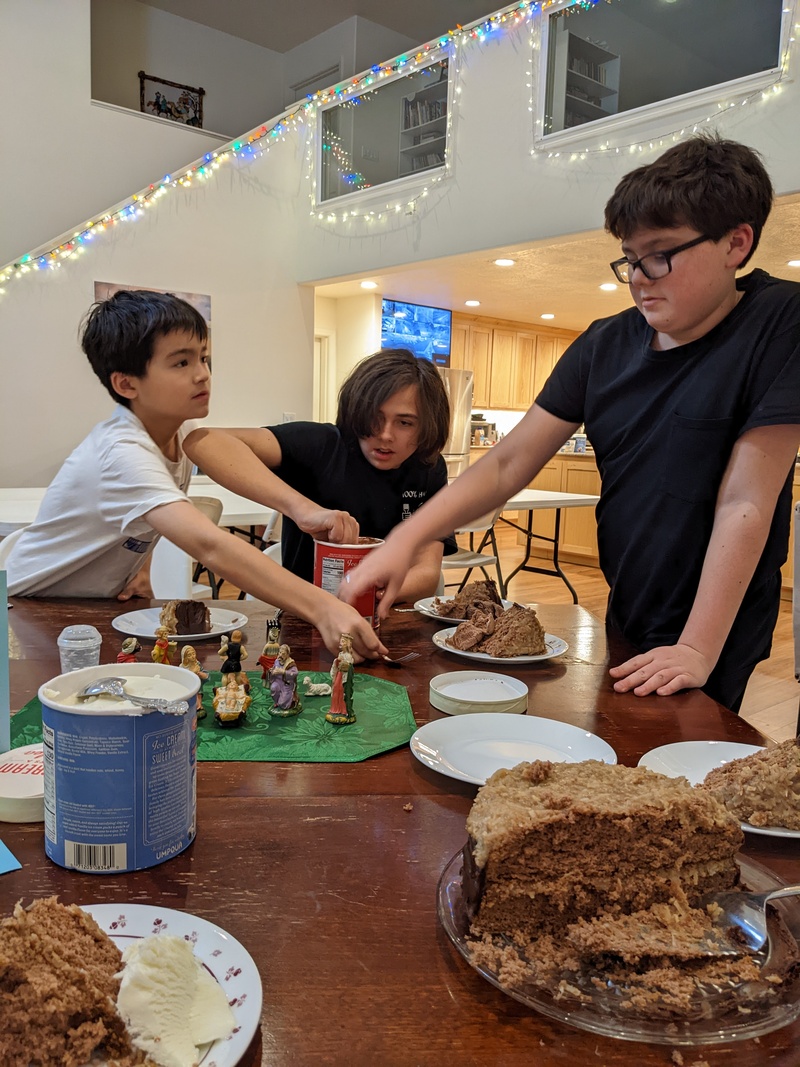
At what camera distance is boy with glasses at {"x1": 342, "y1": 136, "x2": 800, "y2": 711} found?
1.30 m

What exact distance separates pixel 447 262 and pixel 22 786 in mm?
5920

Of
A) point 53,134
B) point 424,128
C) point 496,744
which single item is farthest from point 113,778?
point 53,134

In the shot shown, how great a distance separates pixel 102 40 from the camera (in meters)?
7.21

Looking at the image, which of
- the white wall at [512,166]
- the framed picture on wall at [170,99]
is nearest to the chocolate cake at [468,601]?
the white wall at [512,166]

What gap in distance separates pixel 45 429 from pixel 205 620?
17.0 feet

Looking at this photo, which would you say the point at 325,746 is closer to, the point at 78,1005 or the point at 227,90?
the point at 78,1005

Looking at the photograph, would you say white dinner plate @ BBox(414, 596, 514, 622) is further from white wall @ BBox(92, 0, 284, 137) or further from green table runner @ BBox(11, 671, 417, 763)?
white wall @ BBox(92, 0, 284, 137)

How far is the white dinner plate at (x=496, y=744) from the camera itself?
0.92 meters

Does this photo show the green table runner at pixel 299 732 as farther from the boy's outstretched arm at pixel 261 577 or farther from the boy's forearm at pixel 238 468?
the boy's forearm at pixel 238 468

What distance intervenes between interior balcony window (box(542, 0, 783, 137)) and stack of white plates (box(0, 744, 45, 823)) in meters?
4.90

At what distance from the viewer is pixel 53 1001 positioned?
42 centimetres

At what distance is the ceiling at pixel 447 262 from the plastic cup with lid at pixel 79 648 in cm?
529

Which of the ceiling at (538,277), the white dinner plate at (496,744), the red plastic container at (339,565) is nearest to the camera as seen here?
the white dinner plate at (496,744)

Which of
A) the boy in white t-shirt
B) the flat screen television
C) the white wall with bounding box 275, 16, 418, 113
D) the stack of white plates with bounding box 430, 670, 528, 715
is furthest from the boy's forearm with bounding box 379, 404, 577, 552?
the white wall with bounding box 275, 16, 418, 113
